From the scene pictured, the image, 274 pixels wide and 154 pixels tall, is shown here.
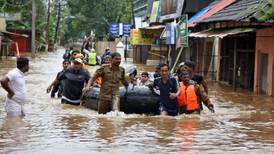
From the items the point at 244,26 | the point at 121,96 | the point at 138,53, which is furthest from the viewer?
the point at 138,53

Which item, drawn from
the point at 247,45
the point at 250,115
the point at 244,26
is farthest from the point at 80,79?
the point at 247,45

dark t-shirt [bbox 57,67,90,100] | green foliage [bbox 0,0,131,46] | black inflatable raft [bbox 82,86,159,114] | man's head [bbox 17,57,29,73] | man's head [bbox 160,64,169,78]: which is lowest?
black inflatable raft [bbox 82,86,159,114]

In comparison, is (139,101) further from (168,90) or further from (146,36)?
(146,36)

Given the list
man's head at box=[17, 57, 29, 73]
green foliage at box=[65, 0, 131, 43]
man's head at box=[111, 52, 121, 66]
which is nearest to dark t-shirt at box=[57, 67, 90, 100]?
man's head at box=[111, 52, 121, 66]

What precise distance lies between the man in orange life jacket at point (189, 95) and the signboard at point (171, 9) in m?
18.8

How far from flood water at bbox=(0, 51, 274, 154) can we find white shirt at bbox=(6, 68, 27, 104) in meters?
0.61

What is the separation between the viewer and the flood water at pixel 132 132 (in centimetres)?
916

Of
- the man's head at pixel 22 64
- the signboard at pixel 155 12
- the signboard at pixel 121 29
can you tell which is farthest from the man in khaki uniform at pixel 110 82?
the signboard at pixel 121 29

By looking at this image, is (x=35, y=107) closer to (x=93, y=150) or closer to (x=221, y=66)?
(x=93, y=150)

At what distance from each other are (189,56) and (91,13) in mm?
51813

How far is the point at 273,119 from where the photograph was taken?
45.9 feet

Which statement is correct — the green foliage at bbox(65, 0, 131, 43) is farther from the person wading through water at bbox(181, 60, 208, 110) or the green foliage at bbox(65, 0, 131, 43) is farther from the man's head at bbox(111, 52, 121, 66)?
the man's head at bbox(111, 52, 121, 66)

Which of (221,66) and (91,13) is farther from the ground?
(91,13)

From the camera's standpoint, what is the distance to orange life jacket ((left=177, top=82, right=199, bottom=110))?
12297 mm
